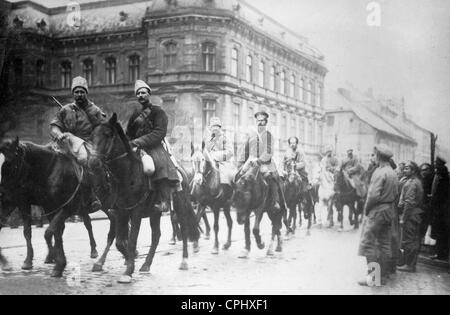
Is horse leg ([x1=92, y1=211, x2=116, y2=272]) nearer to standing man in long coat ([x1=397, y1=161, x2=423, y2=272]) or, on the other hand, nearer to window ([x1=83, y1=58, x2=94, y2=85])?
window ([x1=83, y1=58, x2=94, y2=85])

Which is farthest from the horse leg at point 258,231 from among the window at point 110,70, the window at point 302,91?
the window at point 110,70

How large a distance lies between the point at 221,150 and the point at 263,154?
71 cm

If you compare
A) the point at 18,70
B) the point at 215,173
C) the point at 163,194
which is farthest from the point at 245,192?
the point at 18,70

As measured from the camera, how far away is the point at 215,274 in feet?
21.4

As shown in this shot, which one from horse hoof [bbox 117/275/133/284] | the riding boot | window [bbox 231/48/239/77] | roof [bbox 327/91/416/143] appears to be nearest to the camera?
horse hoof [bbox 117/275/133/284]

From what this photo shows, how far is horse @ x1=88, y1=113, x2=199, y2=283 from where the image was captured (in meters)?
5.66

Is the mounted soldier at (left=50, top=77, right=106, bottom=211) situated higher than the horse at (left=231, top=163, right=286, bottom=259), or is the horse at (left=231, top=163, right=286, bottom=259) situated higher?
the mounted soldier at (left=50, top=77, right=106, bottom=211)

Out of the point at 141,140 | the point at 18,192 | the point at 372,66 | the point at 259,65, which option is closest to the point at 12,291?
the point at 18,192

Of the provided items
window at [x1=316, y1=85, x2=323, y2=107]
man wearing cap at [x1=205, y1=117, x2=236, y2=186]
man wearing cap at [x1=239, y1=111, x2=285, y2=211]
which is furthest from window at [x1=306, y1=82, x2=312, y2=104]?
man wearing cap at [x1=205, y1=117, x2=236, y2=186]

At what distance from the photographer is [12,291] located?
19.4 ft

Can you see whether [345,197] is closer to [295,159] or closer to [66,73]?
[295,159]

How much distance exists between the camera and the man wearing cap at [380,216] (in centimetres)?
605

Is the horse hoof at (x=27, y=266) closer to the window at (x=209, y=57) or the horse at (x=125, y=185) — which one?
the horse at (x=125, y=185)
